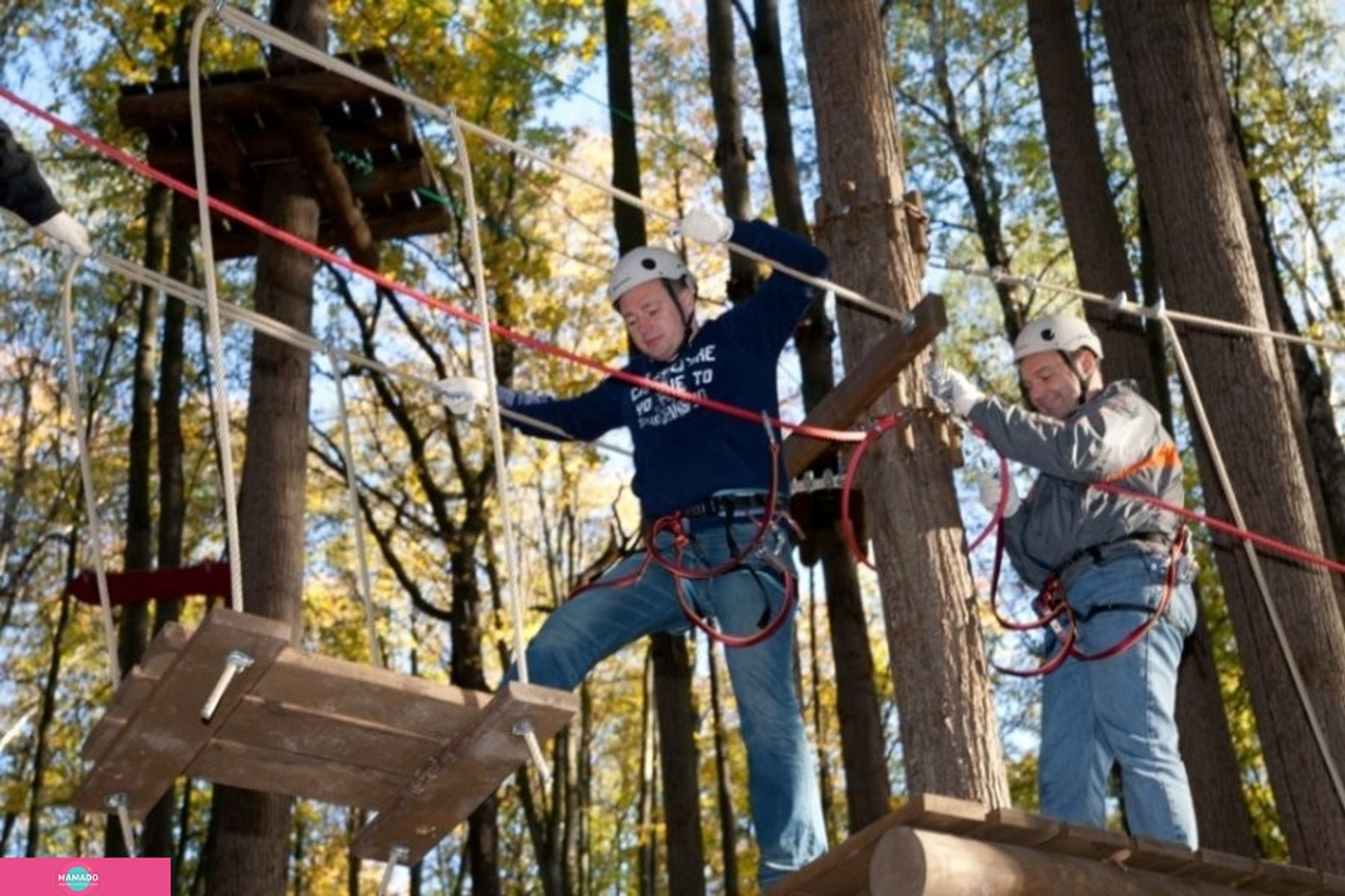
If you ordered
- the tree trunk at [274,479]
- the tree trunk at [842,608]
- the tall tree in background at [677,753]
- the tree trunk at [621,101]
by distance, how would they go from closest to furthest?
the tree trunk at [274,479], the tree trunk at [842,608], the tall tree in background at [677,753], the tree trunk at [621,101]

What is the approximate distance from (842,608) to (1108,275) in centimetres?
253

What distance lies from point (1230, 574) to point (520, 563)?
1272 centimetres

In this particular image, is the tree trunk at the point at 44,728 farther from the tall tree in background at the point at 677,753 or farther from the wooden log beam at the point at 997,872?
the wooden log beam at the point at 997,872

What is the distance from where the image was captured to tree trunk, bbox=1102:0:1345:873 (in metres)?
7.41

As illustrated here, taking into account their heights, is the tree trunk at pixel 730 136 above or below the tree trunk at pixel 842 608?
above

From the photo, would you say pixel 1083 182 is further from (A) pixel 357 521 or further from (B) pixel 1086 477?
(A) pixel 357 521

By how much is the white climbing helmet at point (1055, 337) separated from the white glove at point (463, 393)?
1.59 metres

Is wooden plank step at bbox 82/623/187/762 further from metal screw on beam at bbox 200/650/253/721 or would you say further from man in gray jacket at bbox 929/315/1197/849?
man in gray jacket at bbox 929/315/1197/849

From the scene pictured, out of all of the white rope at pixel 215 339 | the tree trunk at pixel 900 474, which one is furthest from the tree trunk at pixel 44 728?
the white rope at pixel 215 339

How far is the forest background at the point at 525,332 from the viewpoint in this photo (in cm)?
1295

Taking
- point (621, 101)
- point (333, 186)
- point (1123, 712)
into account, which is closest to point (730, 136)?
point (621, 101)

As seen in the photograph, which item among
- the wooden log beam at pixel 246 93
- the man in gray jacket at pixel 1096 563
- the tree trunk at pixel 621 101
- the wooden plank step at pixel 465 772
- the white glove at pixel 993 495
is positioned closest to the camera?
the wooden plank step at pixel 465 772

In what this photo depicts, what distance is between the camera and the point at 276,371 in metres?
7.77

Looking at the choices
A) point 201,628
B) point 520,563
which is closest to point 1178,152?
point 201,628
